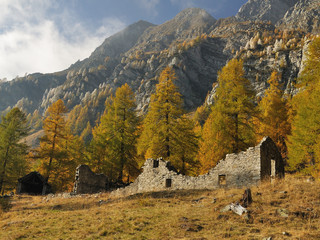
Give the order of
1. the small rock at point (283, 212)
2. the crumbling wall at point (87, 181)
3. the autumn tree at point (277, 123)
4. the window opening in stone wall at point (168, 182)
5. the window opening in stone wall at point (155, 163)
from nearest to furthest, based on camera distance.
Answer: the small rock at point (283, 212) → the window opening in stone wall at point (168, 182) → the window opening in stone wall at point (155, 163) → the crumbling wall at point (87, 181) → the autumn tree at point (277, 123)

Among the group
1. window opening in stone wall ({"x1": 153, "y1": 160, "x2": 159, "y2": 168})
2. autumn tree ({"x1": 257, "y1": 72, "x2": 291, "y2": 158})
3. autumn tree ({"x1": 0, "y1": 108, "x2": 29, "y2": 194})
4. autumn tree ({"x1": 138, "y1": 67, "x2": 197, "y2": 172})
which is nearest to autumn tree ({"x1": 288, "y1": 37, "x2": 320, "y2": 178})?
autumn tree ({"x1": 257, "y1": 72, "x2": 291, "y2": 158})

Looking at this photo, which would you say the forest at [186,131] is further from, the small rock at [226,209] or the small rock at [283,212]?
the small rock at [226,209]

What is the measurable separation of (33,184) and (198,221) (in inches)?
1074

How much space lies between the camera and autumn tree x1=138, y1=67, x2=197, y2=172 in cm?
1927

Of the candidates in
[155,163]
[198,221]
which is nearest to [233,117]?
[155,163]

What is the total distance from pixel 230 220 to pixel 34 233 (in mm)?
6741

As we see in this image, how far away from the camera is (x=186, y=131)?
20141 mm

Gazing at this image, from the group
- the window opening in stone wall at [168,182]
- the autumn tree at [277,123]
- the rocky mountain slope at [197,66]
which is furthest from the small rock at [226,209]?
the rocky mountain slope at [197,66]

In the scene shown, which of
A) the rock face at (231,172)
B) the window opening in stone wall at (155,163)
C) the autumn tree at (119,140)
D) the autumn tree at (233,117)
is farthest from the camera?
the autumn tree at (119,140)

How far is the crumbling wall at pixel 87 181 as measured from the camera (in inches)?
795

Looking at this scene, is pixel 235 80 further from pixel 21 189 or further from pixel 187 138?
pixel 21 189

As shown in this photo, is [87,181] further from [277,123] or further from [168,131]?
[277,123]

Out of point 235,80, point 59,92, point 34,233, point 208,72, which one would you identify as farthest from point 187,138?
point 59,92

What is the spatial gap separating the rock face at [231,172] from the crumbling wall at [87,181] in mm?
4626
